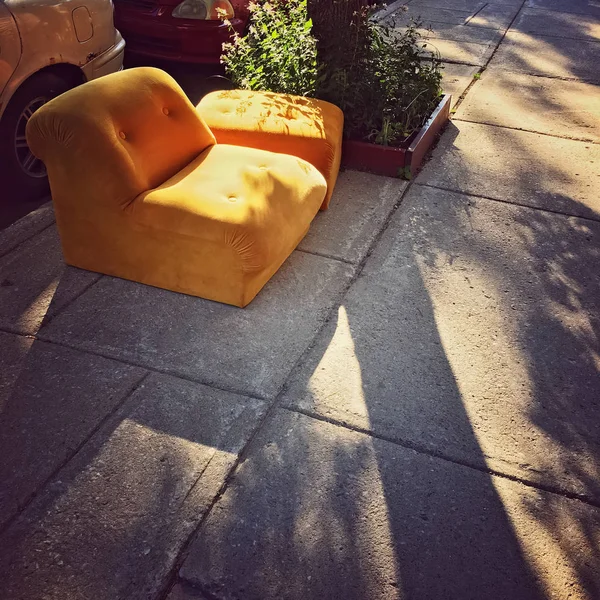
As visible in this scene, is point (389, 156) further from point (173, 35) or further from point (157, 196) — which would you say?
point (173, 35)

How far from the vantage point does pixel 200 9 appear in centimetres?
618

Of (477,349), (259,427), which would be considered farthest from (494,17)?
(259,427)

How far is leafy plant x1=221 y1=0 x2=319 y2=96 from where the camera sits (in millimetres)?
5270

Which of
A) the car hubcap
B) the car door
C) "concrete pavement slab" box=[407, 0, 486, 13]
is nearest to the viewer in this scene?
the car door

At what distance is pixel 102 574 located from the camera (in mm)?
2377

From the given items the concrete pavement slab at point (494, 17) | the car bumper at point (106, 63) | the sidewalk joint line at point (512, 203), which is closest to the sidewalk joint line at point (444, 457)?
the sidewalk joint line at point (512, 203)

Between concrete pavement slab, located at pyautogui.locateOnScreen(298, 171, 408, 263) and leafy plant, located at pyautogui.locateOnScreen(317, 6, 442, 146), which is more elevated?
leafy plant, located at pyautogui.locateOnScreen(317, 6, 442, 146)

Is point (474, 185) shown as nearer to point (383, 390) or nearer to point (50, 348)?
point (383, 390)

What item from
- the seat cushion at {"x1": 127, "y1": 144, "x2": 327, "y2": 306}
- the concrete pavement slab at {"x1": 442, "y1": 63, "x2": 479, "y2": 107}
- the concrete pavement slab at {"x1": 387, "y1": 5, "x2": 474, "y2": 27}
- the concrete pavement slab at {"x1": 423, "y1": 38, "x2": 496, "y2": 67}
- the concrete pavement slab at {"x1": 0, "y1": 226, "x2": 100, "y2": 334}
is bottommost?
the concrete pavement slab at {"x1": 0, "y1": 226, "x2": 100, "y2": 334}

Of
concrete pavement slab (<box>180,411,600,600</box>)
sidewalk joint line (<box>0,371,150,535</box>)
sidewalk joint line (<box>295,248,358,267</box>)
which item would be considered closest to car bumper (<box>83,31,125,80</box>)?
sidewalk joint line (<box>295,248,358,267</box>)

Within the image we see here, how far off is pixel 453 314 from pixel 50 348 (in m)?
2.29

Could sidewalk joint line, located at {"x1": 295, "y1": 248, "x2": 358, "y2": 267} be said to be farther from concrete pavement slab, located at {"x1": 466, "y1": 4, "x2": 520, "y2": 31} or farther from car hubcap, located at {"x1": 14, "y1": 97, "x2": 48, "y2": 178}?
concrete pavement slab, located at {"x1": 466, "y1": 4, "x2": 520, "y2": 31}

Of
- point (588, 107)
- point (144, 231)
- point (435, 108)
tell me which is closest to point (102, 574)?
point (144, 231)

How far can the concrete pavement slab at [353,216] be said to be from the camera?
172 inches
